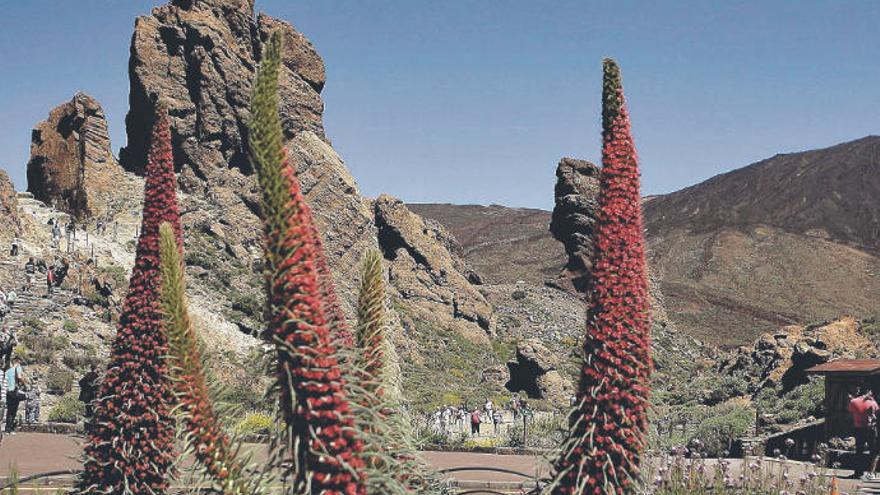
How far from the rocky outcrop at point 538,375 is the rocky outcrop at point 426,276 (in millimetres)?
13790

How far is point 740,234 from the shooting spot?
11975 centimetres

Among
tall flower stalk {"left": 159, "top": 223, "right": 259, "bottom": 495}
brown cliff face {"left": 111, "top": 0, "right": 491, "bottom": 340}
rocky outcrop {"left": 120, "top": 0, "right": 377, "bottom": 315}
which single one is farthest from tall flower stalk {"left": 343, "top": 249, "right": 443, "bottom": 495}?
rocky outcrop {"left": 120, "top": 0, "right": 377, "bottom": 315}

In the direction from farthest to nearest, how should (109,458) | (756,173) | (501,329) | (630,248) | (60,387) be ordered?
(756,173)
(501,329)
(60,387)
(109,458)
(630,248)

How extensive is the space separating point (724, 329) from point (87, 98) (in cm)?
6089

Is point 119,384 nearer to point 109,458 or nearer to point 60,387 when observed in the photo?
point 109,458

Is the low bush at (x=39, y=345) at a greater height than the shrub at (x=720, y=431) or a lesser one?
greater

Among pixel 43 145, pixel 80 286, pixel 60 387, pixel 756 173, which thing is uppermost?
pixel 756 173

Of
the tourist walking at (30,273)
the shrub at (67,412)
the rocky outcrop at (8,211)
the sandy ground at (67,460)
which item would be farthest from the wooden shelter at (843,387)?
the rocky outcrop at (8,211)

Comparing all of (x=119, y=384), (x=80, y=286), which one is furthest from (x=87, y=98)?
(x=119, y=384)

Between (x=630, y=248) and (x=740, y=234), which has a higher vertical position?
(x=740, y=234)

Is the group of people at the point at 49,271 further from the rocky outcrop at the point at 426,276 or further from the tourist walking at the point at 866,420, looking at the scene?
the tourist walking at the point at 866,420

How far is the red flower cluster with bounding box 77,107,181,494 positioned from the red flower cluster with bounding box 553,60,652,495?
4.18 feet

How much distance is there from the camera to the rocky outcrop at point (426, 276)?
5344 centimetres

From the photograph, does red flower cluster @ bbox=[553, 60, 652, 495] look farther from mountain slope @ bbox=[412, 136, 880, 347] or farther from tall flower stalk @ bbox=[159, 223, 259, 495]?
mountain slope @ bbox=[412, 136, 880, 347]
